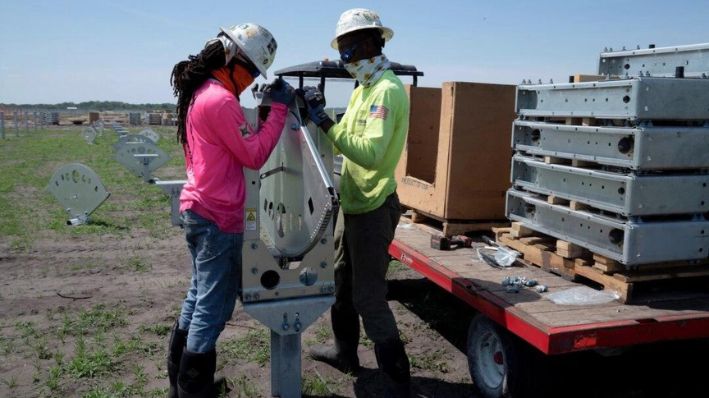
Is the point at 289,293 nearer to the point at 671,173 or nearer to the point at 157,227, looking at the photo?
the point at 671,173

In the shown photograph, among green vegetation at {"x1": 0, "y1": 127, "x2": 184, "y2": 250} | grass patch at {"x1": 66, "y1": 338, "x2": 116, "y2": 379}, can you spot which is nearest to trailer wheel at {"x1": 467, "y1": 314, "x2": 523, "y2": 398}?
grass patch at {"x1": 66, "y1": 338, "x2": 116, "y2": 379}

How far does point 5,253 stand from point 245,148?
653 cm

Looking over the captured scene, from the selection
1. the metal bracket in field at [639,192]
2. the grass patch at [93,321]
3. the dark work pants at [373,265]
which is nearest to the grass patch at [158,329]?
the grass patch at [93,321]

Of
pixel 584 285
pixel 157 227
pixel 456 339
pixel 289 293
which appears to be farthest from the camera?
pixel 157 227

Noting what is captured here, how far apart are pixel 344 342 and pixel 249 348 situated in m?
0.91

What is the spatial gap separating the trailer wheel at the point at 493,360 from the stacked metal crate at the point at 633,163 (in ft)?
2.44

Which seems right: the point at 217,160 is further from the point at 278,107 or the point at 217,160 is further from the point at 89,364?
the point at 89,364

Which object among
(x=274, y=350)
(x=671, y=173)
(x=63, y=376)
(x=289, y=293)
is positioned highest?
(x=671, y=173)

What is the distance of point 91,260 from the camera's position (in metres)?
7.98

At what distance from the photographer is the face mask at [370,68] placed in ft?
12.1

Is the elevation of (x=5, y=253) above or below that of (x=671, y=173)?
below

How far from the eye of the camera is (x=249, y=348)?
5086 millimetres

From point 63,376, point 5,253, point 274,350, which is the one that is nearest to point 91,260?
point 5,253

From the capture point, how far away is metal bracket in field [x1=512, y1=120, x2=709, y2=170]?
11.0 feet
